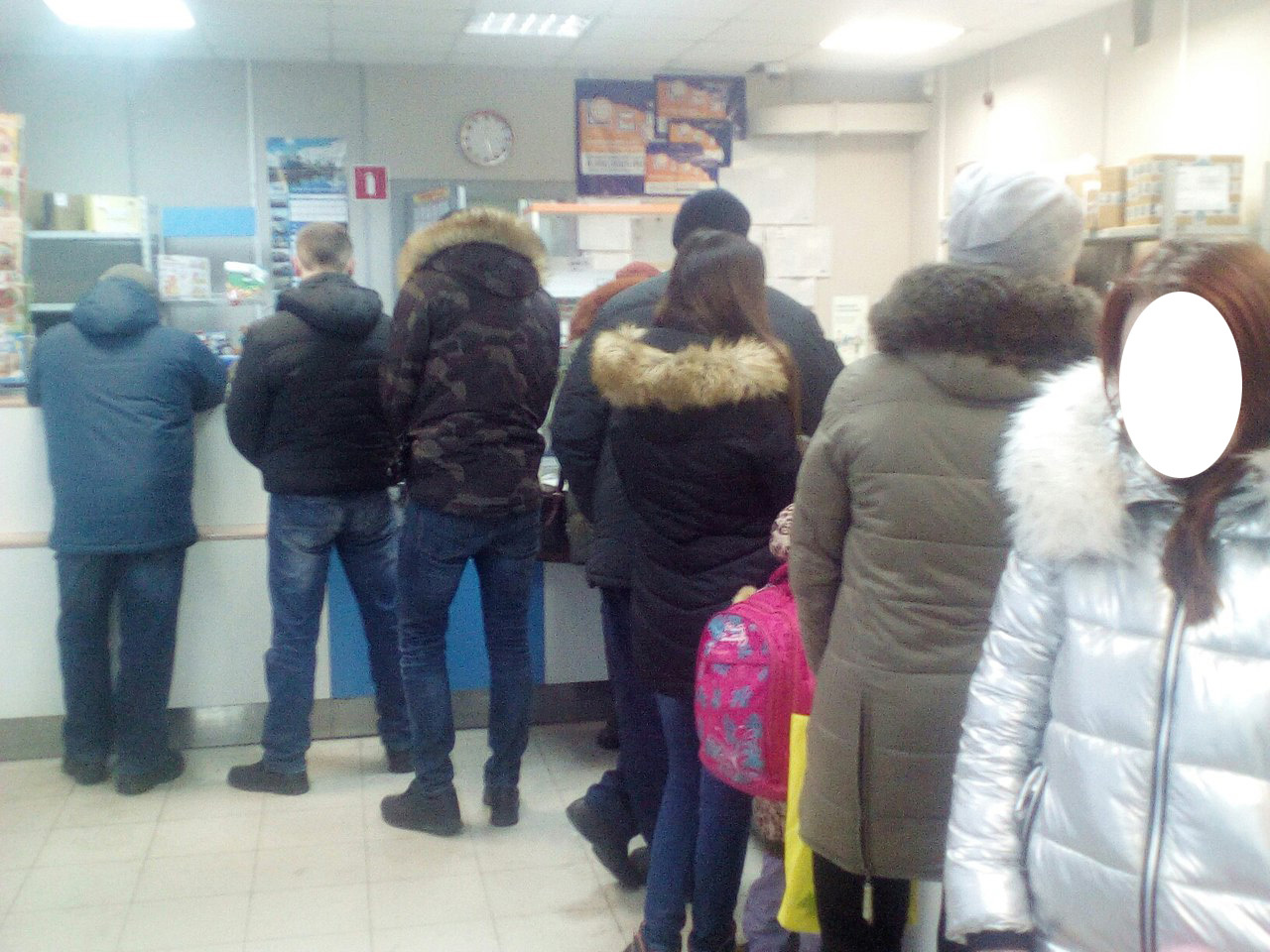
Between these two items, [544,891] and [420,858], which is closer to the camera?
[544,891]

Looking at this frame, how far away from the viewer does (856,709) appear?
1523 mm

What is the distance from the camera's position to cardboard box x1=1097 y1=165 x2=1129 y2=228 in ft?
14.0

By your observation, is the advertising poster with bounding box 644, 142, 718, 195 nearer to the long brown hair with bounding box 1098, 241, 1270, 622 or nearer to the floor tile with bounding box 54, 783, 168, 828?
the floor tile with bounding box 54, 783, 168, 828

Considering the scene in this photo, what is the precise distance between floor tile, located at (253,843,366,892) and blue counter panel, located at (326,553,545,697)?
2.21 ft

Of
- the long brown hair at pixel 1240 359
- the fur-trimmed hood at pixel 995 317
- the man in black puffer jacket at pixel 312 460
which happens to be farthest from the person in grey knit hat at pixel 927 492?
the man in black puffer jacket at pixel 312 460

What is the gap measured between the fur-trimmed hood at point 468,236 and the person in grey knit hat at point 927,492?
1360mm

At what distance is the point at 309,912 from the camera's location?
2.56 metres

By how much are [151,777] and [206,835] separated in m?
0.36

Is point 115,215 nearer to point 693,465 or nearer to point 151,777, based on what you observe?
point 151,777

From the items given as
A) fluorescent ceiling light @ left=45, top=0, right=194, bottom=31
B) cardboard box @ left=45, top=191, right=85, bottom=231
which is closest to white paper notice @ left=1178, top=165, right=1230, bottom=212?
fluorescent ceiling light @ left=45, top=0, right=194, bottom=31

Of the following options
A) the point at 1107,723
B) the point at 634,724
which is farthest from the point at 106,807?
the point at 1107,723

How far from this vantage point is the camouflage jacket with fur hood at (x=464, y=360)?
8.83 ft

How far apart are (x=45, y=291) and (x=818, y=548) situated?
19.1 feet

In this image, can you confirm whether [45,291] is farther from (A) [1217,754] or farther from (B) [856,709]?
(A) [1217,754]
